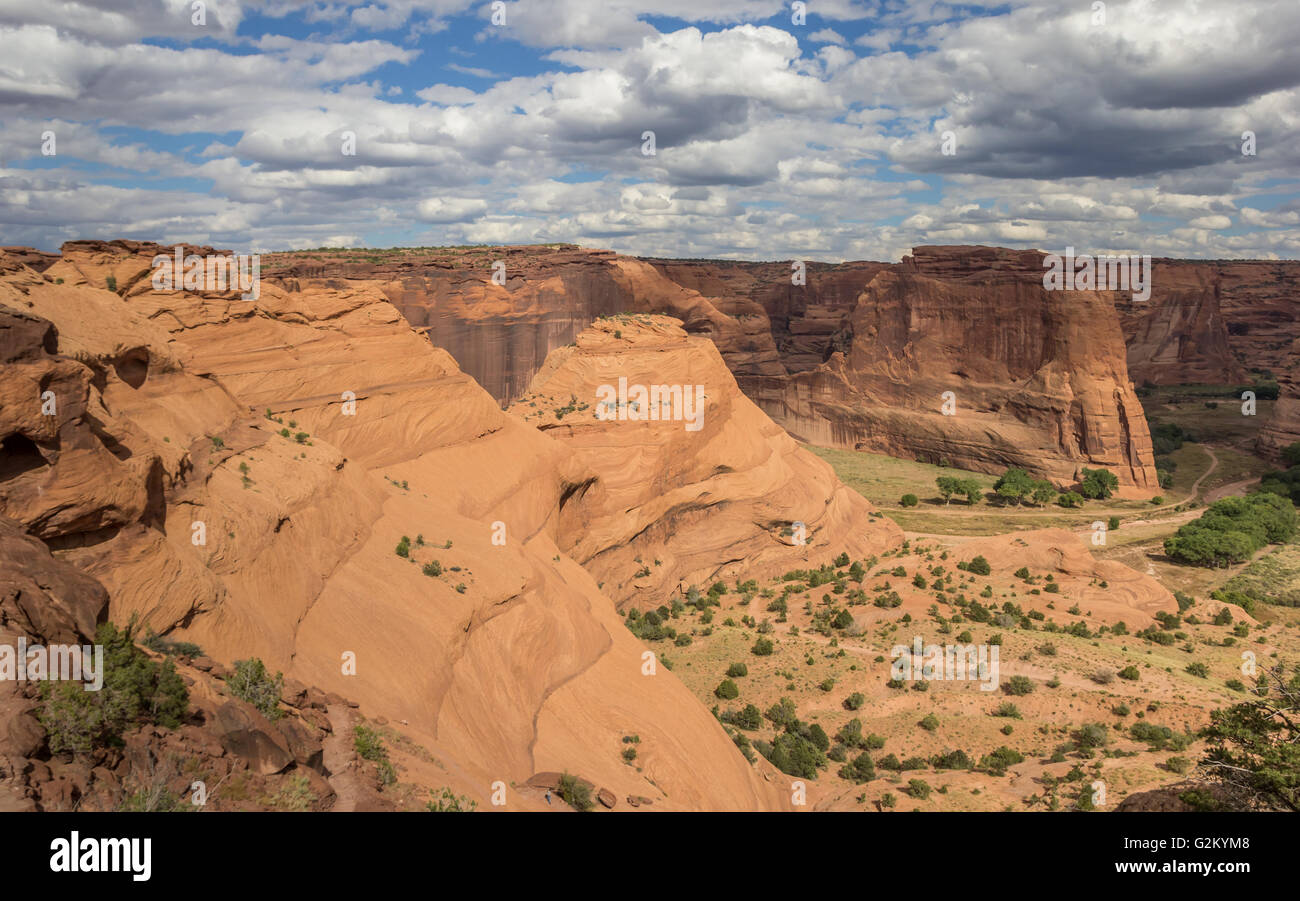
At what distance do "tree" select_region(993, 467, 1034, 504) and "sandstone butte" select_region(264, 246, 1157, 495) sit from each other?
4256 millimetres

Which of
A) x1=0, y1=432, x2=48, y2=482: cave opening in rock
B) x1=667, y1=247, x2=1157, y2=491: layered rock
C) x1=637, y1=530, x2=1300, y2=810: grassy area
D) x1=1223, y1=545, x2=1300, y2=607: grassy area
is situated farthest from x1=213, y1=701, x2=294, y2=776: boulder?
x1=667, y1=247, x2=1157, y2=491: layered rock

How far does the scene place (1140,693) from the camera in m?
24.8

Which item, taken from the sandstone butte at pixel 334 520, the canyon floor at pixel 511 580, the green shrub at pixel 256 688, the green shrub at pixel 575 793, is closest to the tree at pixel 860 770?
the canyon floor at pixel 511 580

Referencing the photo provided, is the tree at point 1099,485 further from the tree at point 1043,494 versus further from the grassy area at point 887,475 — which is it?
the grassy area at point 887,475

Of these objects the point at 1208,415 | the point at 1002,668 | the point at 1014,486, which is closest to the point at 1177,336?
the point at 1208,415

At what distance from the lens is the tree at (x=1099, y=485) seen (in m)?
57.2

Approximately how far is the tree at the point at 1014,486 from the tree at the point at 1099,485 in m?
3.61

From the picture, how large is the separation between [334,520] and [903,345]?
6315 cm

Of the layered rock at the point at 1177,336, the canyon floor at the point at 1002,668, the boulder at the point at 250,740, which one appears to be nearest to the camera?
the boulder at the point at 250,740

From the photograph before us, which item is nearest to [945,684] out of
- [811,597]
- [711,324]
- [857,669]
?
[857,669]

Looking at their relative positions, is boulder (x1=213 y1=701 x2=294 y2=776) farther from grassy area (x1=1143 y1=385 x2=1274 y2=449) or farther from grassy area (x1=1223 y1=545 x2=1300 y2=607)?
grassy area (x1=1143 y1=385 x2=1274 y2=449)

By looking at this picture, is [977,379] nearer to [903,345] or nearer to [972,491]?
[903,345]

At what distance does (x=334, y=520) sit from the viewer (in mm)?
17906
